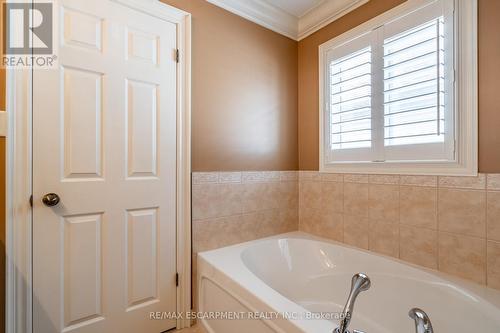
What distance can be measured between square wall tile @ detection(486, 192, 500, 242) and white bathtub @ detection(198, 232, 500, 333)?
0.29 metres

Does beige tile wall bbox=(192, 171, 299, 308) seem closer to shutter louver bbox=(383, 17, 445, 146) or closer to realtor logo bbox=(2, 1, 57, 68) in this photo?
shutter louver bbox=(383, 17, 445, 146)

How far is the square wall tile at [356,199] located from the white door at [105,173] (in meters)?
1.36

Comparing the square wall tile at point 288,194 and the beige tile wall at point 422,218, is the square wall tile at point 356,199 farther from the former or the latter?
the square wall tile at point 288,194

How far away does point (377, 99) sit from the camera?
5.73 feet

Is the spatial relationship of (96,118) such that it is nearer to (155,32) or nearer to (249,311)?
(155,32)

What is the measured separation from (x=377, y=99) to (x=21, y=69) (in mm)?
2175

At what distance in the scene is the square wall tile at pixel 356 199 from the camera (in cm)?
182

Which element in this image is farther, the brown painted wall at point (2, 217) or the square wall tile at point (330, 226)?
the square wall tile at point (330, 226)

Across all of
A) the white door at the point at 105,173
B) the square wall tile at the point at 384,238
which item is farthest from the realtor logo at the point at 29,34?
the square wall tile at the point at 384,238

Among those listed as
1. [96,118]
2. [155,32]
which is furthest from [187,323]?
[155,32]

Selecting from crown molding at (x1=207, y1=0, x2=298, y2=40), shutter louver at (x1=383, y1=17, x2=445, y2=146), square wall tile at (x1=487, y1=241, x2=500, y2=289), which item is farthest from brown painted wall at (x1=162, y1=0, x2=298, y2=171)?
square wall tile at (x1=487, y1=241, x2=500, y2=289)

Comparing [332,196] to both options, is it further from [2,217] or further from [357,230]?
[2,217]

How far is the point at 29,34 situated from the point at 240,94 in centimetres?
130

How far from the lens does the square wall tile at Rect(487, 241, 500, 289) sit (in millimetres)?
1247
